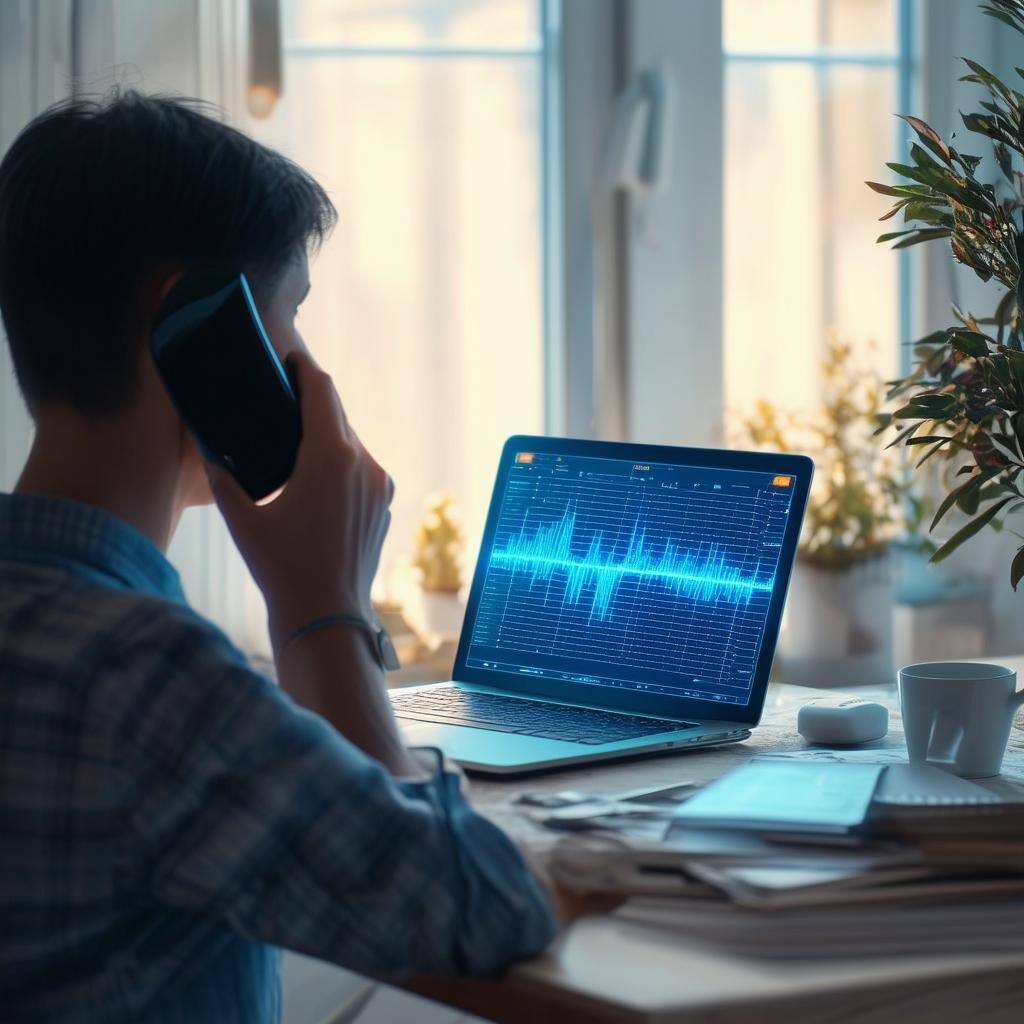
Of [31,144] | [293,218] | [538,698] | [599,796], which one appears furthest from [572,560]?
[31,144]

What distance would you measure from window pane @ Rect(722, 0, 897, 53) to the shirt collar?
5.68 ft

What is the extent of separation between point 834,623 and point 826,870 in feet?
5.03

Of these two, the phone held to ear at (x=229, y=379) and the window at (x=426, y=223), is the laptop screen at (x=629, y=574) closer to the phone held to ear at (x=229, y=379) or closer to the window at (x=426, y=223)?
the phone held to ear at (x=229, y=379)

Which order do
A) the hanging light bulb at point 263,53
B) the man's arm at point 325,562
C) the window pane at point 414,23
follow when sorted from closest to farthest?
1. the man's arm at point 325,562
2. the hanging light bulb at point 263,53
3. the window pane at point 414,23

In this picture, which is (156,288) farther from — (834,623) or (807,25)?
(807,25)

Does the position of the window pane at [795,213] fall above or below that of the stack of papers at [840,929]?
above

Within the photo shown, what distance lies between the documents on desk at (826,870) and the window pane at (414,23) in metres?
1.55

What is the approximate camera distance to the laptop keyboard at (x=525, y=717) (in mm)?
1113

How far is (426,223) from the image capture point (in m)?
2.14

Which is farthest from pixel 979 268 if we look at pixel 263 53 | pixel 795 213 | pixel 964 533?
pixel 795 213

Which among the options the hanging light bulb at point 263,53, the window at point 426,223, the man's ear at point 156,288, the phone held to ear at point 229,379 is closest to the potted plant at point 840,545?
the window at point 426,223

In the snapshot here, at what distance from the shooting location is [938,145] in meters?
1.00

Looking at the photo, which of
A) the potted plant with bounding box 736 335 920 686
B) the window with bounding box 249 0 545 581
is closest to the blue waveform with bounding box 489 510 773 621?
the window with bounding box 249 0 545 581

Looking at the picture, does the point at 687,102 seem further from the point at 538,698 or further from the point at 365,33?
the point at 538,698
